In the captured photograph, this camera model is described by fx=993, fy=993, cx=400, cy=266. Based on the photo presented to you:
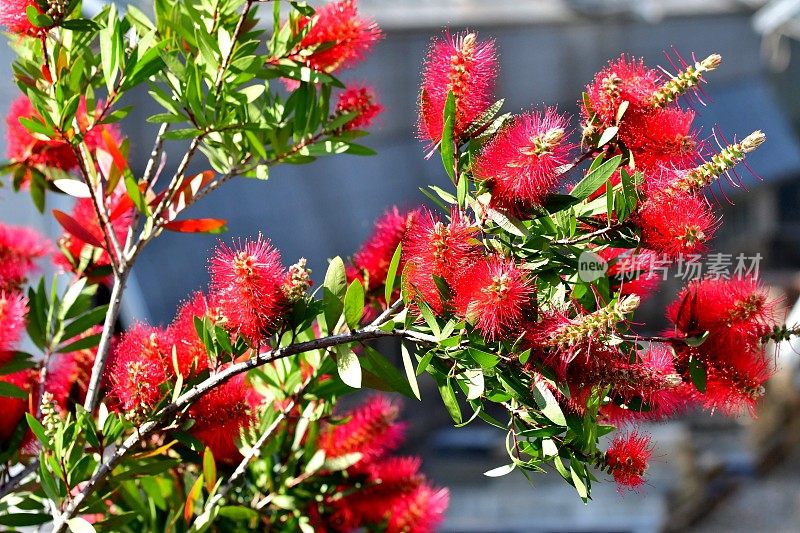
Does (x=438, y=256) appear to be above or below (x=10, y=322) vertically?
above

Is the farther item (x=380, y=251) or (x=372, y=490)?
(x=372, y=490)

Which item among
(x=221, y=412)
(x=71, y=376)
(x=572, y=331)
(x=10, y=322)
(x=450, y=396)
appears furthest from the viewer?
(x=71, y=376)

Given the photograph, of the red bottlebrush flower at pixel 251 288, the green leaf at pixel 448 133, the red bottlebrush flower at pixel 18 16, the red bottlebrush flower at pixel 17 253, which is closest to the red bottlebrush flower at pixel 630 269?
the green leaf at pixel 448 133

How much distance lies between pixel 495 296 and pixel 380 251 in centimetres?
35

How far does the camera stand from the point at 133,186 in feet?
3.35

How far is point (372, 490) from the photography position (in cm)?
126

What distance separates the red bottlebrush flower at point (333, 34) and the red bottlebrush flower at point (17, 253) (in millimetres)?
450

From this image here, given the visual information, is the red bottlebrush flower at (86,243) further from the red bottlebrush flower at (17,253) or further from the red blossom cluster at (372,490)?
the red blossom cluster at (372,490)

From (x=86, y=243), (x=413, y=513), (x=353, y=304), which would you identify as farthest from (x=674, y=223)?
(x=86, y=243)

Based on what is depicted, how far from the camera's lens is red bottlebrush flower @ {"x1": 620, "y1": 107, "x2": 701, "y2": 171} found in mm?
854

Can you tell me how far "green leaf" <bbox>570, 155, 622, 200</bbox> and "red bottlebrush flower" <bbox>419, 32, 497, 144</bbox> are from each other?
115 mm

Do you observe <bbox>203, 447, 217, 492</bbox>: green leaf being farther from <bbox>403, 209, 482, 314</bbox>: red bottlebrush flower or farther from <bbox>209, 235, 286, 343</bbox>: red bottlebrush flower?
<bbox>403, 209, 482, 314</bbox>: red bottlebrush flower

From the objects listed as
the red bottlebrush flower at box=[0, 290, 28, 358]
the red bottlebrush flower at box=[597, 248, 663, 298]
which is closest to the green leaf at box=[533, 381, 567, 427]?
the red bottlebrush flower at box=[597, 248, 663, 298]

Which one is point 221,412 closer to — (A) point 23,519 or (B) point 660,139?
(A) point 23,519
